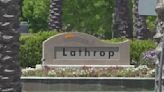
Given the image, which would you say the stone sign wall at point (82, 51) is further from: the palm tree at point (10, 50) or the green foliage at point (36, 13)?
the green foliage at point (36, 13)

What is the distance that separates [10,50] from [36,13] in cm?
3303

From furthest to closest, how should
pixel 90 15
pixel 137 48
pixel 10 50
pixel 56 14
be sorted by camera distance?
pixel 90 15
pixel 56 14
pixel 137 48
pixel 10 50

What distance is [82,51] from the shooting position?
22156mm

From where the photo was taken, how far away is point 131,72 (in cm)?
1934

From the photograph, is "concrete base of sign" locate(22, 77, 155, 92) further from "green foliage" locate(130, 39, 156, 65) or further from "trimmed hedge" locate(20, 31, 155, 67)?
"green foliage" locate(130, 39, 156, 65)

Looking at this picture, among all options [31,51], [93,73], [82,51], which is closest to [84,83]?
[93,73]

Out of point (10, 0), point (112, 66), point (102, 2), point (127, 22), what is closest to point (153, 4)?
point (10, 0)

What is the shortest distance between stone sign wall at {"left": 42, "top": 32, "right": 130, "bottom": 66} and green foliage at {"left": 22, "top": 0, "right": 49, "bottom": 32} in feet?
66.5

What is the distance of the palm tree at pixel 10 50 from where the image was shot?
9719 millimetres

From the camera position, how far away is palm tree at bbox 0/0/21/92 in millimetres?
9719

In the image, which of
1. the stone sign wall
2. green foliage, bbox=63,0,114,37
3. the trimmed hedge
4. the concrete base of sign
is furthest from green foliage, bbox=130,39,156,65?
green foliage, bbox=63,0,114,37

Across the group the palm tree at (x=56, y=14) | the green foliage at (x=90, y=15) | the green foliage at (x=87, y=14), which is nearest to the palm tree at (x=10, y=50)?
the palm tree at (x=56, y=14)

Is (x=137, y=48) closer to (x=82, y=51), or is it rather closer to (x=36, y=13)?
(x=82, y=51)

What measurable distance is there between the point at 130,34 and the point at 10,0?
19.8 m
